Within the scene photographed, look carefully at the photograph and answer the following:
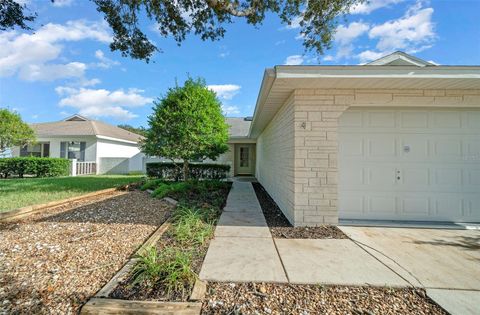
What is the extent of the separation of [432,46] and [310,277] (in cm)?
859

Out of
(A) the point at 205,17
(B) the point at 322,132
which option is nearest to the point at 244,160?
(A) the point at 205,17

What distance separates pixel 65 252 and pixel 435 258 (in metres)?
5.40

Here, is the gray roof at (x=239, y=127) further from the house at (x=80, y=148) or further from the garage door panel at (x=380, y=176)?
the garage door panel at (x=380, y=176)

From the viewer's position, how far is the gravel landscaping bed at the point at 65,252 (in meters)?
2.26

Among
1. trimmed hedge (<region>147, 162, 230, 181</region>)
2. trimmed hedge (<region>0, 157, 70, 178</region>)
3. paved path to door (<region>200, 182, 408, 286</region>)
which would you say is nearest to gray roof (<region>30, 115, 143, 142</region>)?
trimmed hedge (<region>0, 157, 70, 178</region>)

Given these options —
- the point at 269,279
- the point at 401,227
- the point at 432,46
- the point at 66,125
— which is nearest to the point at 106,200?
the point at 269,279

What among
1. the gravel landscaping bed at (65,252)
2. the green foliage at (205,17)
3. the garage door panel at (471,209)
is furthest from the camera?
the green foliage at (205,17)

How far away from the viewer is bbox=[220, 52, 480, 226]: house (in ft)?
15.1

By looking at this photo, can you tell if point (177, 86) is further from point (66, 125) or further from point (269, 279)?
point (66, 125)

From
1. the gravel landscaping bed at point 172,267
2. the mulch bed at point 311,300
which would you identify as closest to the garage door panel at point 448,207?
the mulch bed at point 311,300

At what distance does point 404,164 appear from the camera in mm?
4941

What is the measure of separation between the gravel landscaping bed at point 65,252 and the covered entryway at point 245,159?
37.2 feet

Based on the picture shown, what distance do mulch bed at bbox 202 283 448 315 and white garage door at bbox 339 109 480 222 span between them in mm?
2758

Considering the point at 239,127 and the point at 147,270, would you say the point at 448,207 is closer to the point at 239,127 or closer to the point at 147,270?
the point at 147,270
